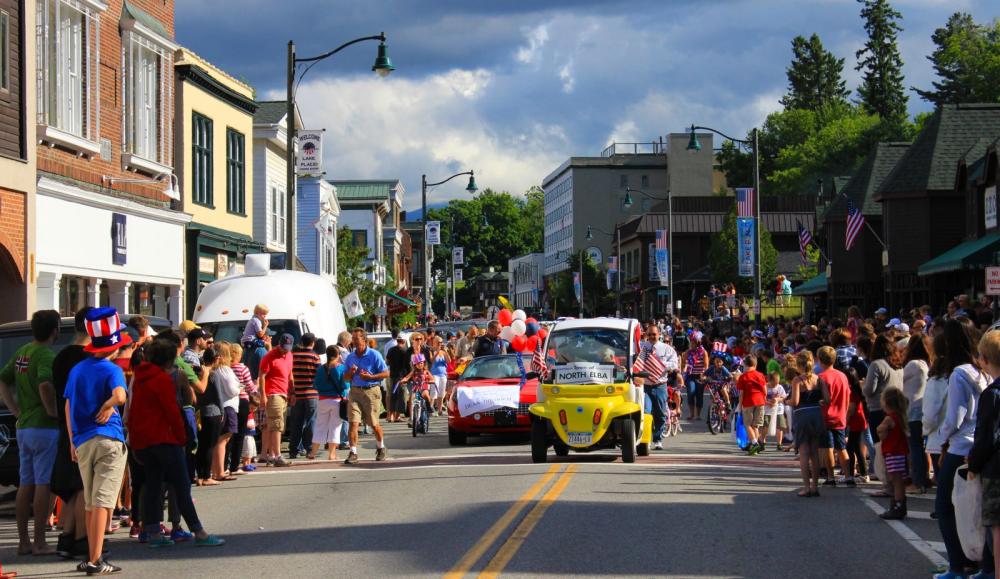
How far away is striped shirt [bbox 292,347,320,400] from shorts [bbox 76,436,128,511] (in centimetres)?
924

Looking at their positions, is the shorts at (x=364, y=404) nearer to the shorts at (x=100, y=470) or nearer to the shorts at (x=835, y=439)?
the shorts at (x=835, y=439)

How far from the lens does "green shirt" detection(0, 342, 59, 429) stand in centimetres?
1064

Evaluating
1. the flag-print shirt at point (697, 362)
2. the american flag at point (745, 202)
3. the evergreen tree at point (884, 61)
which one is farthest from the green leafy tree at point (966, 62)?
the flag-print shirt at point (697, 362)

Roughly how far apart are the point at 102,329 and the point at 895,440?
301 inches

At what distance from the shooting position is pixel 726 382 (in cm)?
2606

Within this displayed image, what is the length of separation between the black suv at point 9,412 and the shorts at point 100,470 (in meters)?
3.76

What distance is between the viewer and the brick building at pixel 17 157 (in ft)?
71.0

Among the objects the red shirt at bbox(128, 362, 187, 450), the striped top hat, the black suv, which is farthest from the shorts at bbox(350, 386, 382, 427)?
the striped top hat

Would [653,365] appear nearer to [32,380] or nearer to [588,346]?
[588,346]

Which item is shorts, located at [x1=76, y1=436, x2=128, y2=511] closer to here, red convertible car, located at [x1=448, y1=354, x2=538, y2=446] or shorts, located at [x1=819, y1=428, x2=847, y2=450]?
shorts, located at [x1=819, y1=428, x2=847, y2=450]

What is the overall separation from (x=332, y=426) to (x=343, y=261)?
38176mm

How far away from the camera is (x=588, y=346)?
61.8 feet

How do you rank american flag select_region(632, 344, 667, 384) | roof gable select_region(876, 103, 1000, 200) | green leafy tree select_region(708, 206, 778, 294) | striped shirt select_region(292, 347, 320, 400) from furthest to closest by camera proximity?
green leafy tree select_region(708, 206, 778, 294) → roof gable select_region(876, 103, 1000, 200) → american flag select_region(632, 344, 667, 384) → striped shirt select_region(292, 347, 320, 400)

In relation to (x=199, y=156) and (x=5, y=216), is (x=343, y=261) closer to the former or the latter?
(x=199, y=156)
